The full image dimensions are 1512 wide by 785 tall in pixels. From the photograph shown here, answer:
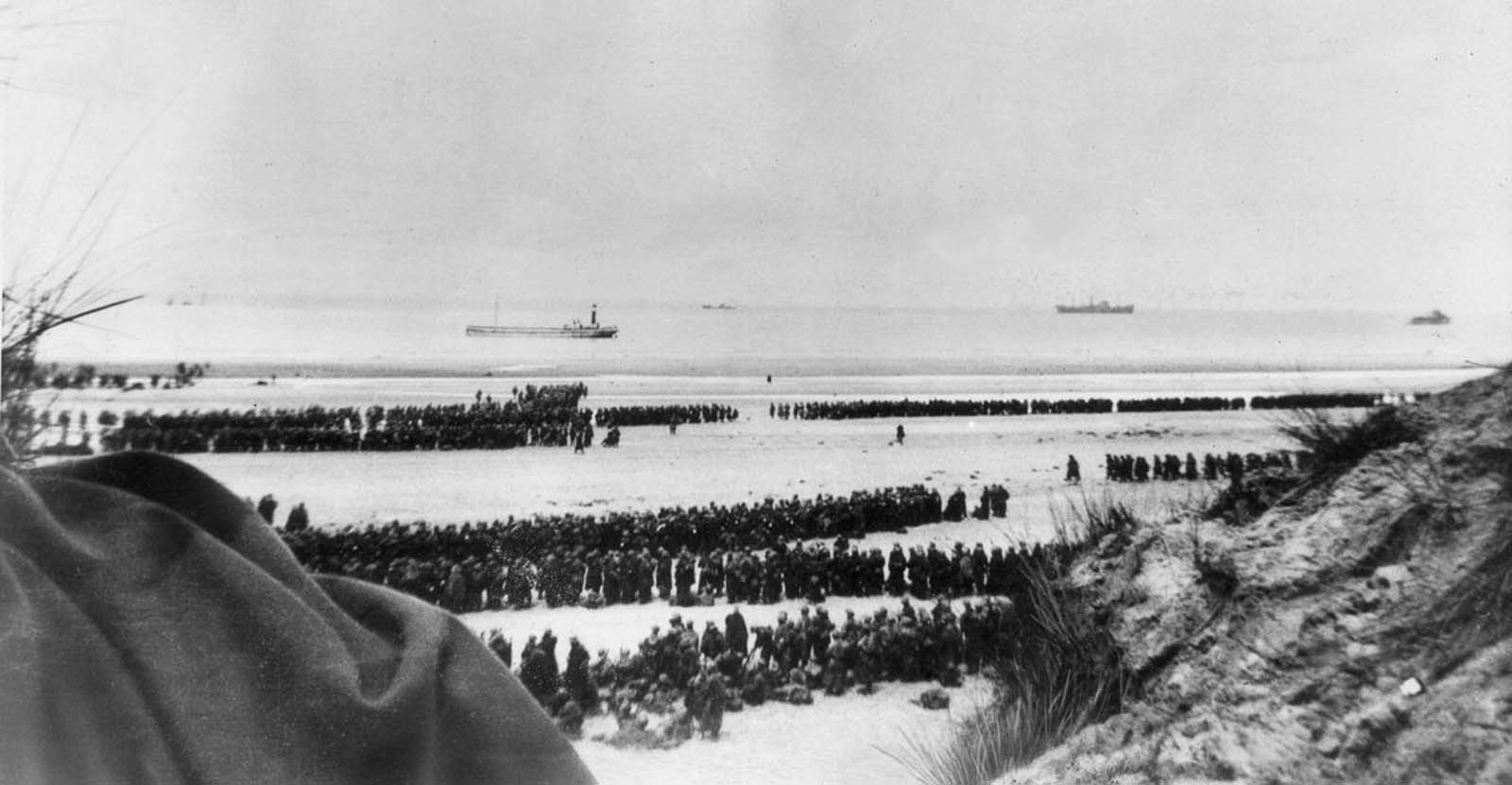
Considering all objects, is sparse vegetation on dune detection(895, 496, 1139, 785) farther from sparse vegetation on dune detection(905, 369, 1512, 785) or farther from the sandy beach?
the sandy beach

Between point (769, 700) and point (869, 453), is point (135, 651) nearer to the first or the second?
point (769, 700)

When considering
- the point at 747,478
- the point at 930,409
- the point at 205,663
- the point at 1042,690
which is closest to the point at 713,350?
the point at 930,409

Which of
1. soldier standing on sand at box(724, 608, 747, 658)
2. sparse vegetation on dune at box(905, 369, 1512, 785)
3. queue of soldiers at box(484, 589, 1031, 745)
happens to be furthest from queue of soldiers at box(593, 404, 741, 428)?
sparse vegetation on dune at box(905, 369, 1512, 785)

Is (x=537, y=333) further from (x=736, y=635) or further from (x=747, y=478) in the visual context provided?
(x=736, y=635)

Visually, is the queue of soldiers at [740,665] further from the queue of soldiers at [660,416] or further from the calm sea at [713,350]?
the calm sea at [713,350]

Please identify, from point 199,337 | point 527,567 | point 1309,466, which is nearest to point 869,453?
point 527,567
